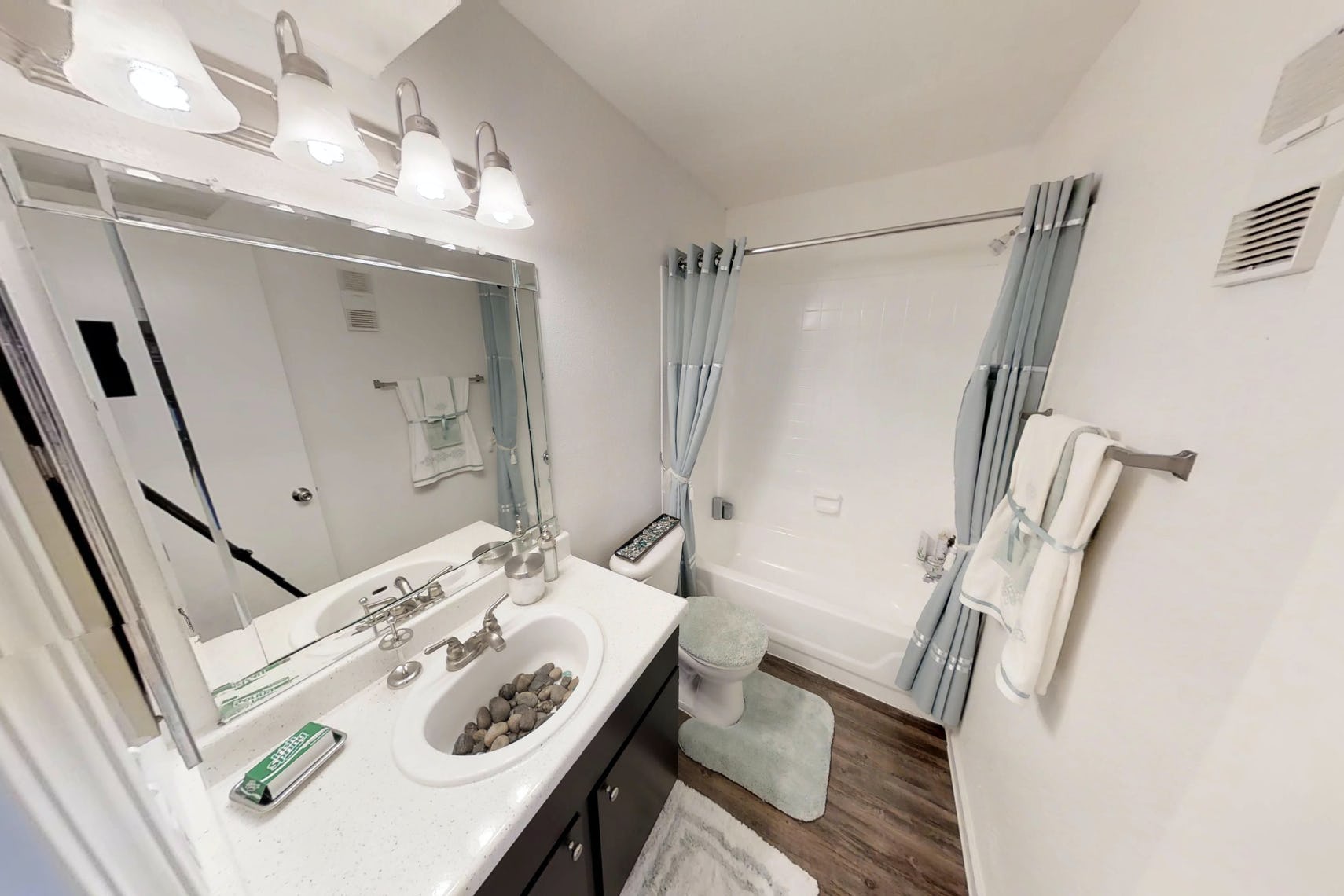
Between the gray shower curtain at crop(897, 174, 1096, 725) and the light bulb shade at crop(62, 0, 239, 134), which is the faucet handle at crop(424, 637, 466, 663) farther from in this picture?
the gray shower curtain at crop(897, 174, 1096, 725)

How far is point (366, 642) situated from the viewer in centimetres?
89

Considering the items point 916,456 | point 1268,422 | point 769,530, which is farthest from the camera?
point 769,530

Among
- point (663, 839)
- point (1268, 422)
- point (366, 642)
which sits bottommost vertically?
point (663, 839)

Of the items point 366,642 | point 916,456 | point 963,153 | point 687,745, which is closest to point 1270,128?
point 963,153

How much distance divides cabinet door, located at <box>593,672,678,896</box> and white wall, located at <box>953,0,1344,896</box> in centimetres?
86

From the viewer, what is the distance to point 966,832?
1.21 meters

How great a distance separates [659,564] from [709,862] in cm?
86

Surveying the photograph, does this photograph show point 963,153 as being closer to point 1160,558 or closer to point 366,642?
point 1160,558

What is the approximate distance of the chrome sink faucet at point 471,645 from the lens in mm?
909

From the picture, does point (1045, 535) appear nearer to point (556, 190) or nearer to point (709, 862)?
point (709, 862)

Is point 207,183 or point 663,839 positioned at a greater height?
point 207,183

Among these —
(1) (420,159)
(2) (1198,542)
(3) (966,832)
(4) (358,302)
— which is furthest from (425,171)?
(3) (966,832)

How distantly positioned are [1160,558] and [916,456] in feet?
4.46

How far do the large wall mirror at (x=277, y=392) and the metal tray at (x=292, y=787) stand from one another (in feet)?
0.45
